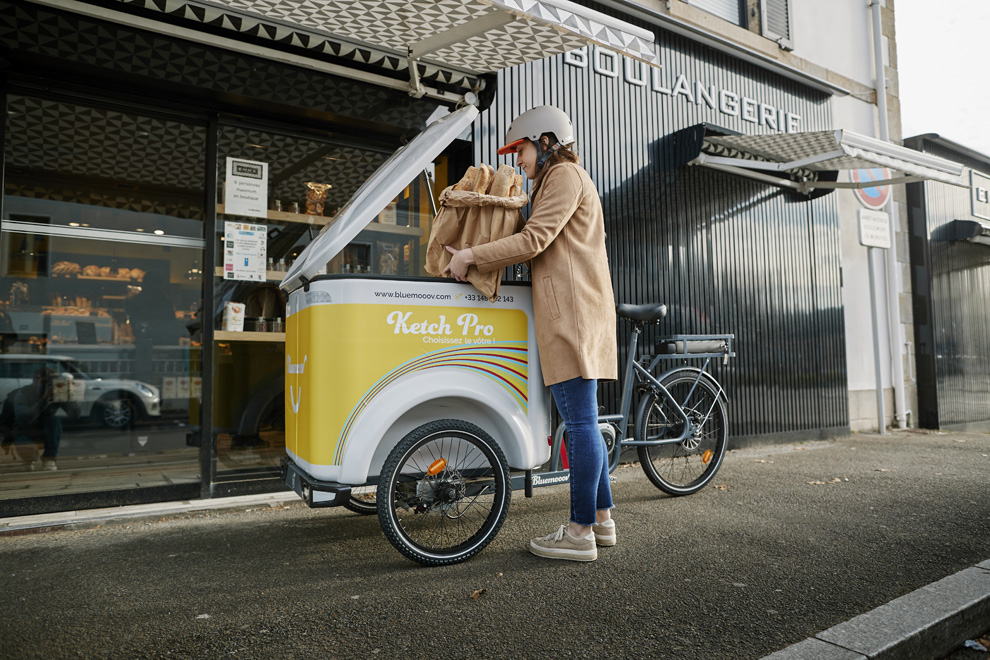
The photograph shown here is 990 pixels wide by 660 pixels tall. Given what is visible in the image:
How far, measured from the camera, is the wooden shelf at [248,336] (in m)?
5.03

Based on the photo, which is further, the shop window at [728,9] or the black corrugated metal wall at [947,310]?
the black corrugated metal wall at [947,310]

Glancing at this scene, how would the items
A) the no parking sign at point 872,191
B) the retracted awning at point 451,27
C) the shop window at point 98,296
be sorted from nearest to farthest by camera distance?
the retracted awning at point 451,27 < the shop window at point 98,296 < the no parking sign at point 872,191

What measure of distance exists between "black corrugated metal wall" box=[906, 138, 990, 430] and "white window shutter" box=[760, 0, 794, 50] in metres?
3.28

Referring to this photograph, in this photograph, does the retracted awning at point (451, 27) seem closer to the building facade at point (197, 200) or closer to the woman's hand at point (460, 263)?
the building facade at point (197, 200)

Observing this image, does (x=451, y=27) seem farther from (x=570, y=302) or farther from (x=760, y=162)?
(x=760, y=162)

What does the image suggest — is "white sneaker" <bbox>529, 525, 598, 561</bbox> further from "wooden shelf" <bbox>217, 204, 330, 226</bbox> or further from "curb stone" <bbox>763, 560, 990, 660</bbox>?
"wooden shelf" <bbox>217, 204, 330, 226</bbox>

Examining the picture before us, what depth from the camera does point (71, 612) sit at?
8.70 ft

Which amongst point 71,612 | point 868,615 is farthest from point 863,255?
point 71,612

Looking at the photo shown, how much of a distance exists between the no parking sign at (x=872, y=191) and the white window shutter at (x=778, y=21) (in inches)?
79.6

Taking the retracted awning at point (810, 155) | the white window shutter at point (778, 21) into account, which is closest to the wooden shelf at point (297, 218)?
the retracted awning at point (810, 155)

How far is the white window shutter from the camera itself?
8.69m

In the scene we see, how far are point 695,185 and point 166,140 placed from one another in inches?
211

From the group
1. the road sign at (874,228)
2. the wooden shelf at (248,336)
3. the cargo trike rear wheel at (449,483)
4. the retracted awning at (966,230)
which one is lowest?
the cargo trike rear wheel at (449,483)

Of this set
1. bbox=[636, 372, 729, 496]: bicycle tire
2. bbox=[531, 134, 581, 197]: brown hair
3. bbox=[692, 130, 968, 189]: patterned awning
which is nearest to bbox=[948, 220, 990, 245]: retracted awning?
bbox=[692, 130, 968, 189]: patterned awning
